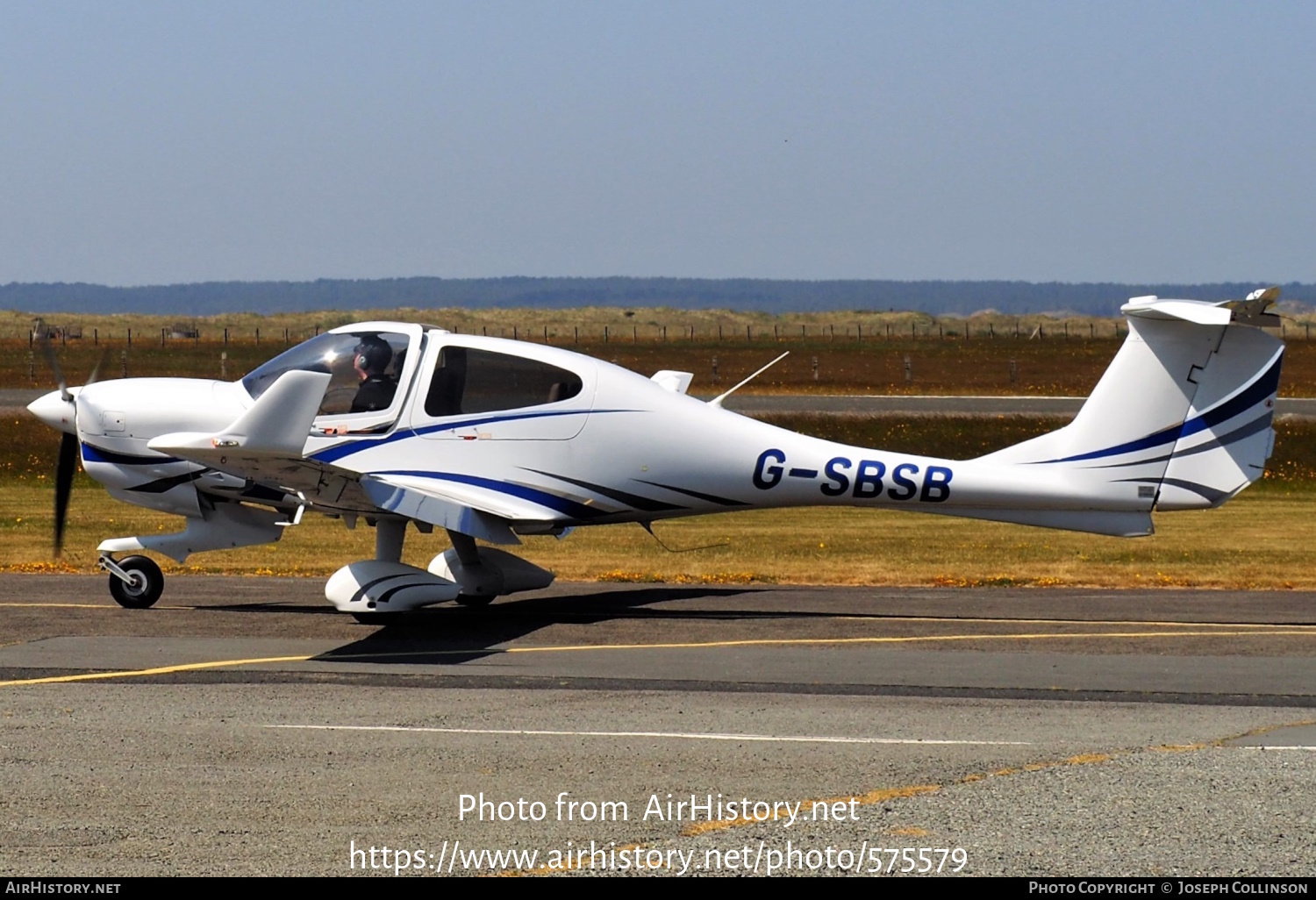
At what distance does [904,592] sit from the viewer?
1666cm

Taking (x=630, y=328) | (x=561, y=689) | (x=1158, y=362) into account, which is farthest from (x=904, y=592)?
(x=630, y=328)

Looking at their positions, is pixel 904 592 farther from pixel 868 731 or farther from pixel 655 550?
pixel 868 731

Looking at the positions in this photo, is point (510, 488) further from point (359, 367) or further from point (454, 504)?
point (359, 367)

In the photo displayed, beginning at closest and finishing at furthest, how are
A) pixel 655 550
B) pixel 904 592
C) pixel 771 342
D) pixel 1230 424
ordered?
pixel 1230 424 → pixel 904 592 → pixel 655 550 → pixel 771 342

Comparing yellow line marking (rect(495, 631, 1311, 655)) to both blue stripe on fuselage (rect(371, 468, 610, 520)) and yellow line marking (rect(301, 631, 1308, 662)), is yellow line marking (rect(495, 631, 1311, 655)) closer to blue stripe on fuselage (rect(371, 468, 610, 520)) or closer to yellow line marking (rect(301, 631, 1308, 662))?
yellow line marking (rect(301, 631, 1308, 662))

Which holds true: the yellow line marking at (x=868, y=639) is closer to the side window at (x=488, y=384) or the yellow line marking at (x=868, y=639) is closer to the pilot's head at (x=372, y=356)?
the side window at (x=488, y=384)

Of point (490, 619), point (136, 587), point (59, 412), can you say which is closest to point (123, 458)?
point (59, 412)

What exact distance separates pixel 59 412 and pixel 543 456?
5054 millimetres

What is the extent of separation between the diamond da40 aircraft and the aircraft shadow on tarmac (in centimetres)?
31

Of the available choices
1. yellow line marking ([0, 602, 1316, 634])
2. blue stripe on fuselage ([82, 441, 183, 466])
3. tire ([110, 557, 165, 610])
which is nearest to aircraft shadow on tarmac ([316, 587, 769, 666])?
yellow line marking ([0, 602, 1316, 634])

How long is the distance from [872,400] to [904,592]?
29193 millimetres

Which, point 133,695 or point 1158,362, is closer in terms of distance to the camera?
point 133,695

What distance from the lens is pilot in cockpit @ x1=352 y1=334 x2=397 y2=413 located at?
1471 cm

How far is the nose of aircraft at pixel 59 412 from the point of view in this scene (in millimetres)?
15680
